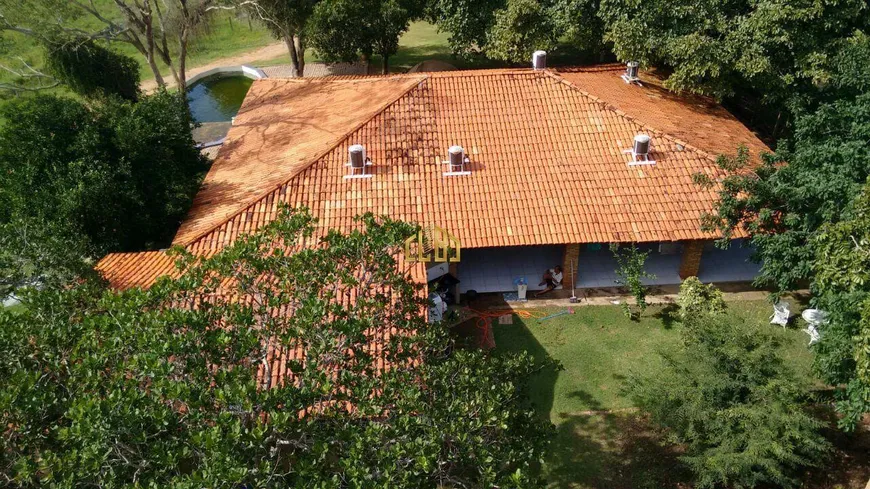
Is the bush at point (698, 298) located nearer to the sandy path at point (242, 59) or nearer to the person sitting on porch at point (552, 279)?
the person sitting on porch at point (552, 279)

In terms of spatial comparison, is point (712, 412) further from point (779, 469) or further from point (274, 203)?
point (274, 203)

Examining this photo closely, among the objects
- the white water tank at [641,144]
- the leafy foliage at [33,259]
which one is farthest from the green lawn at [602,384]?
the leafy foliage at [33,259]

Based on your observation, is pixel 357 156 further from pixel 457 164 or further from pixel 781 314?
pixel 781 314

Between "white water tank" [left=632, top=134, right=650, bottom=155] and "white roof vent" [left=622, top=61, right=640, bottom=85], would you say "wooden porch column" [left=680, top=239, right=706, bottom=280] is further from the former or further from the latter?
"white roof vent" [left=622, top=61, right=640, bottom=85]

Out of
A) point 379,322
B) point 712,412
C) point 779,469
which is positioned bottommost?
point 779,469

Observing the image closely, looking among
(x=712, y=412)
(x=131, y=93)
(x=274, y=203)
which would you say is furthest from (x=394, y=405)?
(x=131, y=93)

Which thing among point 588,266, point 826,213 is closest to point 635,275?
point 588,266
